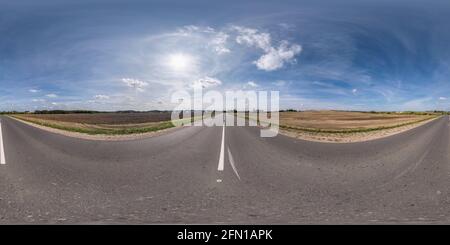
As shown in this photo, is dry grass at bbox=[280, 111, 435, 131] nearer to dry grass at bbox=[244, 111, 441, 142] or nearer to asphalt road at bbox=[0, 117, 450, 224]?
dry grass at bbox=[244, 111, 441, 142]

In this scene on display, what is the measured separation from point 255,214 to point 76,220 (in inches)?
121

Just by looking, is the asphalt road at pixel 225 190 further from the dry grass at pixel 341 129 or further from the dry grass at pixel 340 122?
the dry grass at pixel 340 122

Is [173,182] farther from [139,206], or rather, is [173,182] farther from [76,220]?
[76,220]

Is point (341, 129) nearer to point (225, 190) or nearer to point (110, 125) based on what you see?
point (225, 190)

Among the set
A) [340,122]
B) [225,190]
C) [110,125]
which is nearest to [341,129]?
[340,122]

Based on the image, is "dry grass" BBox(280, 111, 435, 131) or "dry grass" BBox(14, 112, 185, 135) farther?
"dry grass" BBox(280, 111, 435, 131)

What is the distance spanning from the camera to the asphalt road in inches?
210

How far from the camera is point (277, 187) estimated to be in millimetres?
7246

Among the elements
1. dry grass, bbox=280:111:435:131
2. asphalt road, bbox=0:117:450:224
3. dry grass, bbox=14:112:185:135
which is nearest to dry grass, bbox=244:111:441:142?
dry grass, bbox=280:111:435:131

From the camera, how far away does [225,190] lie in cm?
706

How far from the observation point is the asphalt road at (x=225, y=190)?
5328 mm

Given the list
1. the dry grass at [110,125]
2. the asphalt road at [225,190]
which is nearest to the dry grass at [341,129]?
the asphalt road at [225,190]
